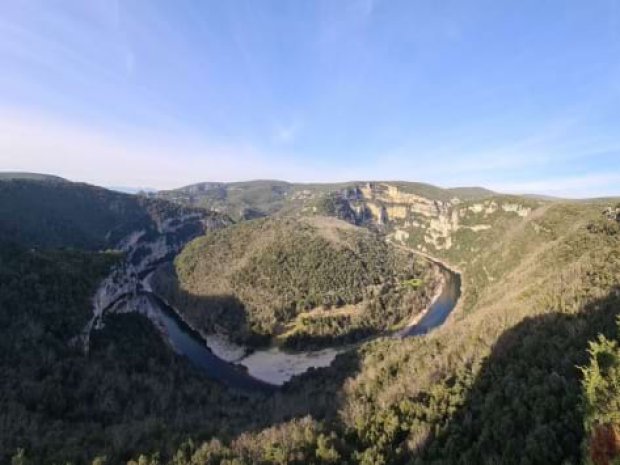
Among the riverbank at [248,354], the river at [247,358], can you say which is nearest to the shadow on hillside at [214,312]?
the riverbank at [248,354]

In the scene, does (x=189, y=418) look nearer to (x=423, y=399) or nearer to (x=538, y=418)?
(x=423, y=399)

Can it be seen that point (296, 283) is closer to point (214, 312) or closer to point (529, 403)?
point (214, 312)

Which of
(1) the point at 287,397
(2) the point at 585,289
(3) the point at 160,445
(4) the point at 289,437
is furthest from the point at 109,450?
(2) the point at 585,289

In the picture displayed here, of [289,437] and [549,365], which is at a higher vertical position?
[549,365]

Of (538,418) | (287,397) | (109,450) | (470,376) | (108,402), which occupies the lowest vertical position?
(287,397)

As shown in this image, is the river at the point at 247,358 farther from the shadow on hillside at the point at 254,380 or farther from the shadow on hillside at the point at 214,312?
the shadow on hillside at the point at 214,312

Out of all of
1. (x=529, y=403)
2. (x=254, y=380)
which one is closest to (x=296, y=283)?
(x=254, y=380)

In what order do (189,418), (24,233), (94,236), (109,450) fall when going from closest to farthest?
(109,450)
(189,418)
(24,233)
(94,236)
